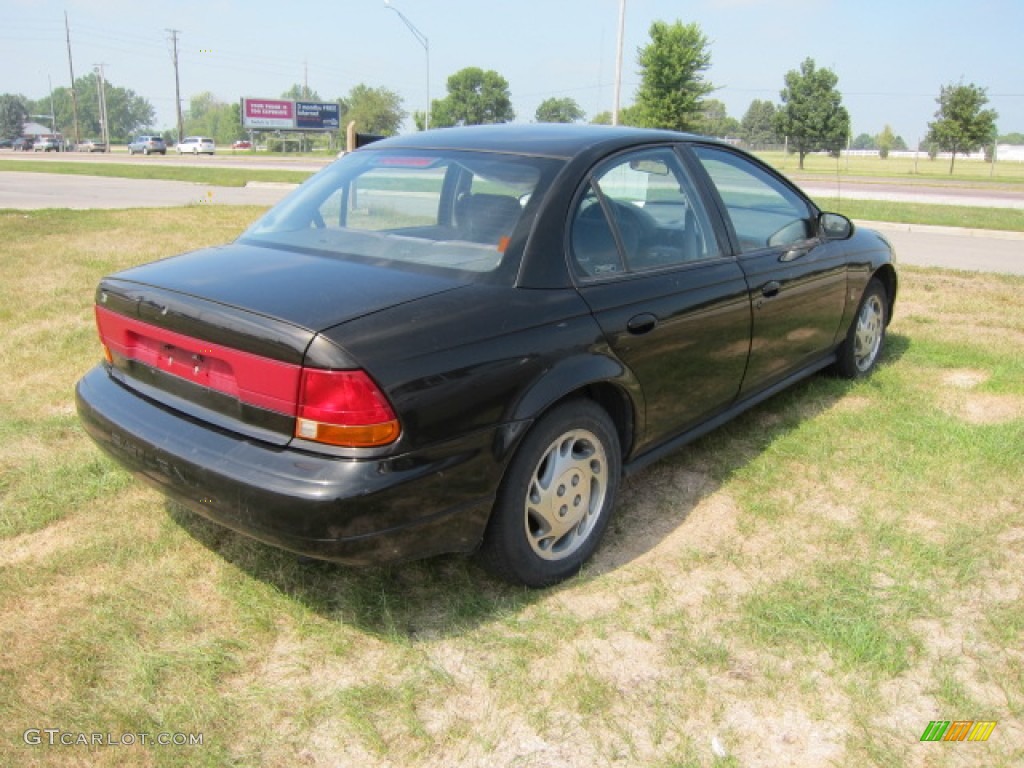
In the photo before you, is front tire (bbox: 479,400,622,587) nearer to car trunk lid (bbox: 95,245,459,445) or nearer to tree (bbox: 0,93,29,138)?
car trunk lid (bbox: 95,245,459,445)

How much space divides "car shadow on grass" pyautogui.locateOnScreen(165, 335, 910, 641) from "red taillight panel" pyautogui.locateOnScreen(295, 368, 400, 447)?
71 cm

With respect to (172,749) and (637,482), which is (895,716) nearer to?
(637,482)

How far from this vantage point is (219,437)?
241cm

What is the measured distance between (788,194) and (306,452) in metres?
3.17

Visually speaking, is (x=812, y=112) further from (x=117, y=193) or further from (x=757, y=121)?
(x=757, y=121)

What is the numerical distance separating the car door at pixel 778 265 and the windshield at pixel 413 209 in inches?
45.3

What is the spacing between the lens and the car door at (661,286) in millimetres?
2906

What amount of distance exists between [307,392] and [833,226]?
11.1 feet

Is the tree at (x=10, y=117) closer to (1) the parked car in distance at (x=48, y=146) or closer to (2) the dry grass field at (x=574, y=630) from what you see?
(1) the parked car in distance at (x=48, y=146)

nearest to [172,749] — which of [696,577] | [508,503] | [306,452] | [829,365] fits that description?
[306,452]

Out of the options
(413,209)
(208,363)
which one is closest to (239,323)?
(208,363)

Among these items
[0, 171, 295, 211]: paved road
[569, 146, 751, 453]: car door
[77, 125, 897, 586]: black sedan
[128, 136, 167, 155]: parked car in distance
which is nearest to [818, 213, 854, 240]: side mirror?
[77, 125, 897, 586]: black sedan

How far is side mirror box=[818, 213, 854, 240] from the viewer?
441 cm
